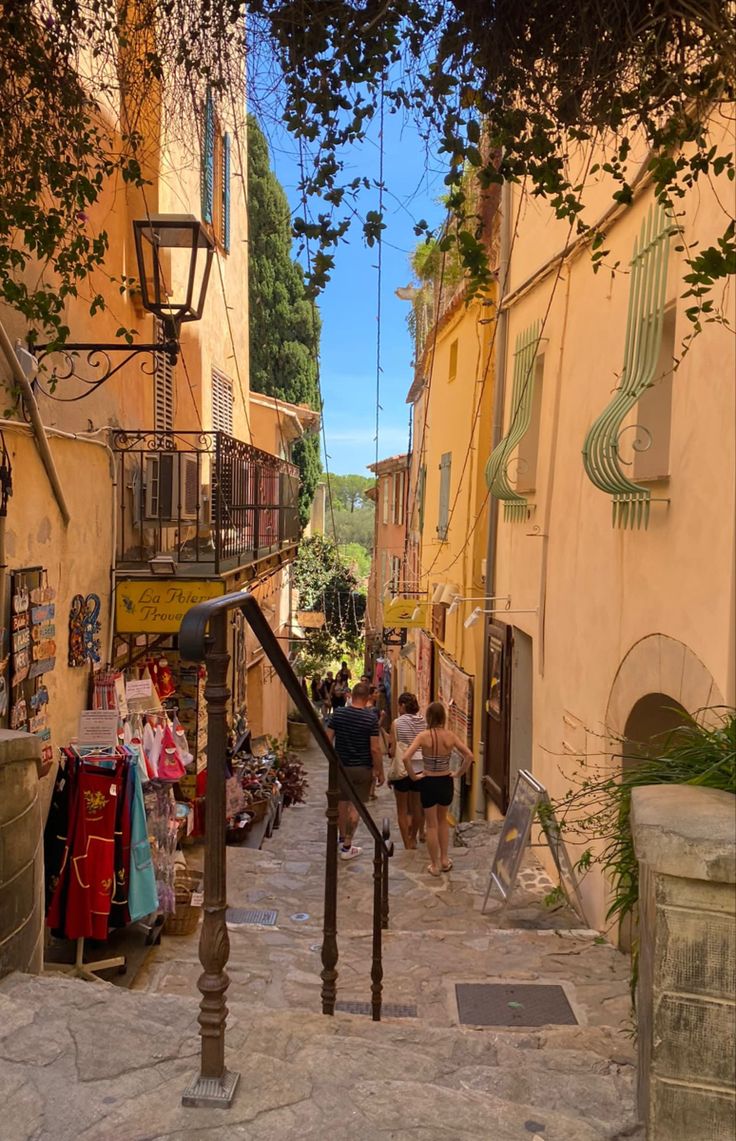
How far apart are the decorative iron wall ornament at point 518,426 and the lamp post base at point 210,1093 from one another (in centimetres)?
768

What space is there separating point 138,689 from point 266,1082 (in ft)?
17.5

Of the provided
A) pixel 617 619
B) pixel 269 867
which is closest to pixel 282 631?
pixel 269 867

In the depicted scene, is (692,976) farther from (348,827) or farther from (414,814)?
(414,814)

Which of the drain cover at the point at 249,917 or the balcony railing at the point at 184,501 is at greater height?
the balcony railing at the point at 184,501

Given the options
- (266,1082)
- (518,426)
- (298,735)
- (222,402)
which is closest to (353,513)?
(298,735)

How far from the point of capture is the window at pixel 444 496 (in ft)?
50.5

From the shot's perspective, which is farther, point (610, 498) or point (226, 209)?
point (226, 209)

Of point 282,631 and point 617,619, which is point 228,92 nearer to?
point 617,619

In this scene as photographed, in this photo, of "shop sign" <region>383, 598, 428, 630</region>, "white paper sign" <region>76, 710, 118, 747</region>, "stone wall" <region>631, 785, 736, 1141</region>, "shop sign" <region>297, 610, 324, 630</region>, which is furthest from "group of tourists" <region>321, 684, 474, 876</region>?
"shop sign" <region>297, 610, 324, 630</region>

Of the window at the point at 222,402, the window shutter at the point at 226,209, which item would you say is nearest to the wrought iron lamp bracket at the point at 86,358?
the window at the point at 222,402

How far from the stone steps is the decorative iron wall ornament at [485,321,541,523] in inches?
277

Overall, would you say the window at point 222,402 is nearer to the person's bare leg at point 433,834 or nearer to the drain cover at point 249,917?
the person's bare leg at point 433,834

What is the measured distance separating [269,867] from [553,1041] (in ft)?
14.5

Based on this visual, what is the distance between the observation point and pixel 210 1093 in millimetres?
2322
